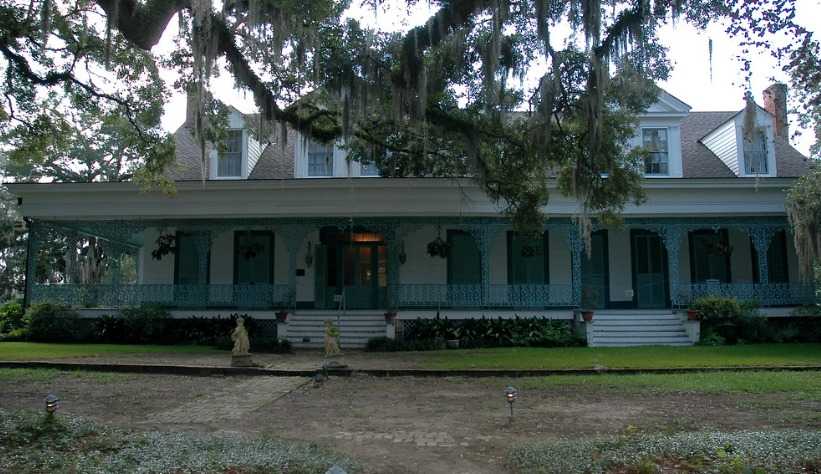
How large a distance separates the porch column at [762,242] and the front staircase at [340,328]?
1084 cm

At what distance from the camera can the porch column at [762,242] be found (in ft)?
59.1

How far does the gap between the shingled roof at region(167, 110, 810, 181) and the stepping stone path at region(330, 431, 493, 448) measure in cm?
1320

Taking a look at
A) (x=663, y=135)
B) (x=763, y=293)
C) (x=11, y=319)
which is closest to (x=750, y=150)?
(x=663, y=135)

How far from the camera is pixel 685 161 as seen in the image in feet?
68.8

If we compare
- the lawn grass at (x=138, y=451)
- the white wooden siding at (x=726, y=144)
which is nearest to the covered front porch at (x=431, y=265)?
the white wooden siding at (x=726, y=144)

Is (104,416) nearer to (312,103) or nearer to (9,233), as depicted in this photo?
(312,103)

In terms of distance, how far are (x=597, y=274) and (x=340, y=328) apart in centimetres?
820

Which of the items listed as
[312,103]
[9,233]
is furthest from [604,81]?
[9,233]

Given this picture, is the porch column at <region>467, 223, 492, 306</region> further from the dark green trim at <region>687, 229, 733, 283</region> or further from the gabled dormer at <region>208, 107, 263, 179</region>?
the gabled dormer at <region>208, 107, 263, 179</region>

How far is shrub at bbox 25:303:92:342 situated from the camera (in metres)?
17.7

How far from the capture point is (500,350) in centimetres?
1602

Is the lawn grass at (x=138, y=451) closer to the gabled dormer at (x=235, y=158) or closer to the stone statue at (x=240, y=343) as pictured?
the stone statue at (x=240, y=343)

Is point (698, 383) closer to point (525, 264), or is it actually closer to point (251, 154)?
point (525, 264)

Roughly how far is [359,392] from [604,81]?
21.8 ft
